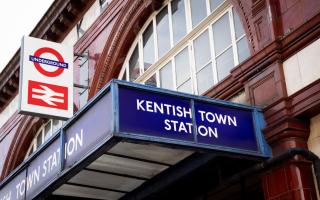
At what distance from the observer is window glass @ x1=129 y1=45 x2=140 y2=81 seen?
15.0 m

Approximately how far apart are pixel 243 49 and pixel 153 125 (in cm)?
366

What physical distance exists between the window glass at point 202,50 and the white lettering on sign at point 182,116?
10.8 ft

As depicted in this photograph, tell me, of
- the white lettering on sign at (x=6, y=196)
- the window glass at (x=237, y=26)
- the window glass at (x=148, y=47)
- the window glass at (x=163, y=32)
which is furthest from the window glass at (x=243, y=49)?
the white lettering on sign at (x=6, y=196)

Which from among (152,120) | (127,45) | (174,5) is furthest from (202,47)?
(152,120)

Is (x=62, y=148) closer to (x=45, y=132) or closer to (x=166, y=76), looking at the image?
(x=166, y=76)

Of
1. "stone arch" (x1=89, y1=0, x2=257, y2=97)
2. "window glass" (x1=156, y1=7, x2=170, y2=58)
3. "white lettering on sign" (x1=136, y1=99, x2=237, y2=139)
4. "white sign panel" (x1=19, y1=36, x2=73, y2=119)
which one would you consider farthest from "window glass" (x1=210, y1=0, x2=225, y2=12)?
"white sign panel" (x1=19, y1=36, x2=73, y2=119)

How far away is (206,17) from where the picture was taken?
1247 cm

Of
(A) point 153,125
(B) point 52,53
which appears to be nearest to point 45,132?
(B) point 52,53

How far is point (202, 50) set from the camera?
40.8ft

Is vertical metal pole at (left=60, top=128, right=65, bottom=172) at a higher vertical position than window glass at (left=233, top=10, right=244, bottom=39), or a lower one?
lower

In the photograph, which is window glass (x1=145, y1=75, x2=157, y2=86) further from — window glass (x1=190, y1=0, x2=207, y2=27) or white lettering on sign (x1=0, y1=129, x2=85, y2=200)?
white lettering on sign (x1=0, y1=129, x2=85, y2=200)

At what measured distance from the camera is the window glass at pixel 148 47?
14472mm

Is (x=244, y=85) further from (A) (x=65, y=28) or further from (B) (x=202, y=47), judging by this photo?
(A) (x=65, y=28)

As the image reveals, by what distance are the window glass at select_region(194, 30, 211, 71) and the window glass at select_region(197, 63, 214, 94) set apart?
15cm
